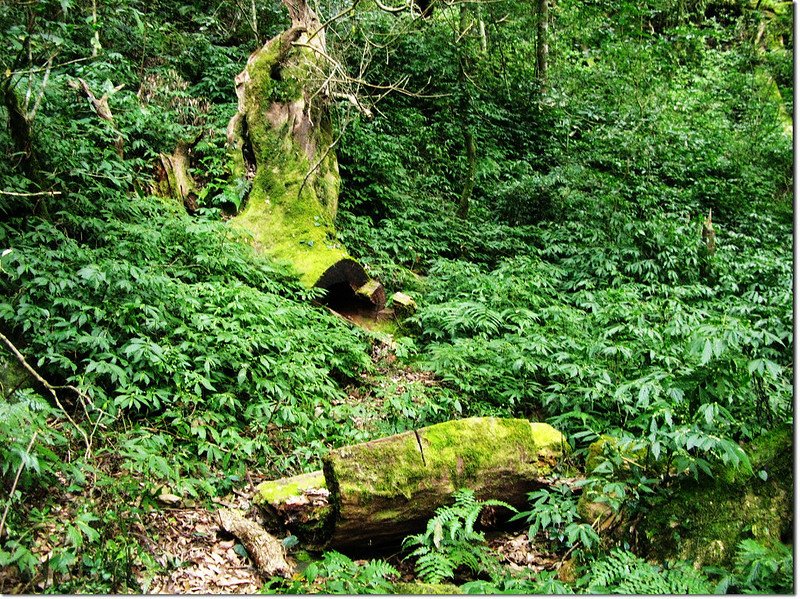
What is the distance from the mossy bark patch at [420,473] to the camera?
3703 mm

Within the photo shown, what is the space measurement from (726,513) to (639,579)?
0.81 m

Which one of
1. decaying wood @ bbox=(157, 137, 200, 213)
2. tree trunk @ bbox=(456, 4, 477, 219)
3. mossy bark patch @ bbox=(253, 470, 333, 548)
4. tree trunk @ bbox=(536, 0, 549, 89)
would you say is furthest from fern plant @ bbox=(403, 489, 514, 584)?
tree trunk @ bbox=(536, 0, 549, 89)

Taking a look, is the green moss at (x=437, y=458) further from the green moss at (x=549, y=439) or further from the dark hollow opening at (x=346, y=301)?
the dark hollow opening at (x=346, y=301)

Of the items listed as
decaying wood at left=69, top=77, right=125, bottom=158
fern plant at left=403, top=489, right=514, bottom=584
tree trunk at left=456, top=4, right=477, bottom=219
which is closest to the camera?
fern plant at left=403, top=489, right=514, bottom=584

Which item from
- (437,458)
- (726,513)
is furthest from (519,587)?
(726,513)

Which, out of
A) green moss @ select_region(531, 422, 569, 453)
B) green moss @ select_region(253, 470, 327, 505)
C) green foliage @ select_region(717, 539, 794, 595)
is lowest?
green moss @ select_region(531, 422, 569, 453)

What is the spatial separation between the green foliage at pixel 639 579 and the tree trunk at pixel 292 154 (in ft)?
16.5

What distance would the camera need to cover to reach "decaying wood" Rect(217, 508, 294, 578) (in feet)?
11.5

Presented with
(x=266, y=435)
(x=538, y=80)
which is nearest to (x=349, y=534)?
(x=266, y=435)

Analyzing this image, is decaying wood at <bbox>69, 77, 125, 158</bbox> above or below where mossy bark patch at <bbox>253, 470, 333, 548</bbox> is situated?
above

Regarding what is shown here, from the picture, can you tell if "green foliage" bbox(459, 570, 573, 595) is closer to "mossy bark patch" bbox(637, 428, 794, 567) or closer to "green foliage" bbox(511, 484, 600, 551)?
"green foliage" bbox(511, 484, 600, 551)

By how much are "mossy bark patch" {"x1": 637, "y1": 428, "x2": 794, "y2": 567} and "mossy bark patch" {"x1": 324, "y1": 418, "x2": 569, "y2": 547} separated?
1026 millimetres

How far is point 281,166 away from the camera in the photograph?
835 cm

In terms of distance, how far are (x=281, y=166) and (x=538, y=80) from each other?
32.2 ft
